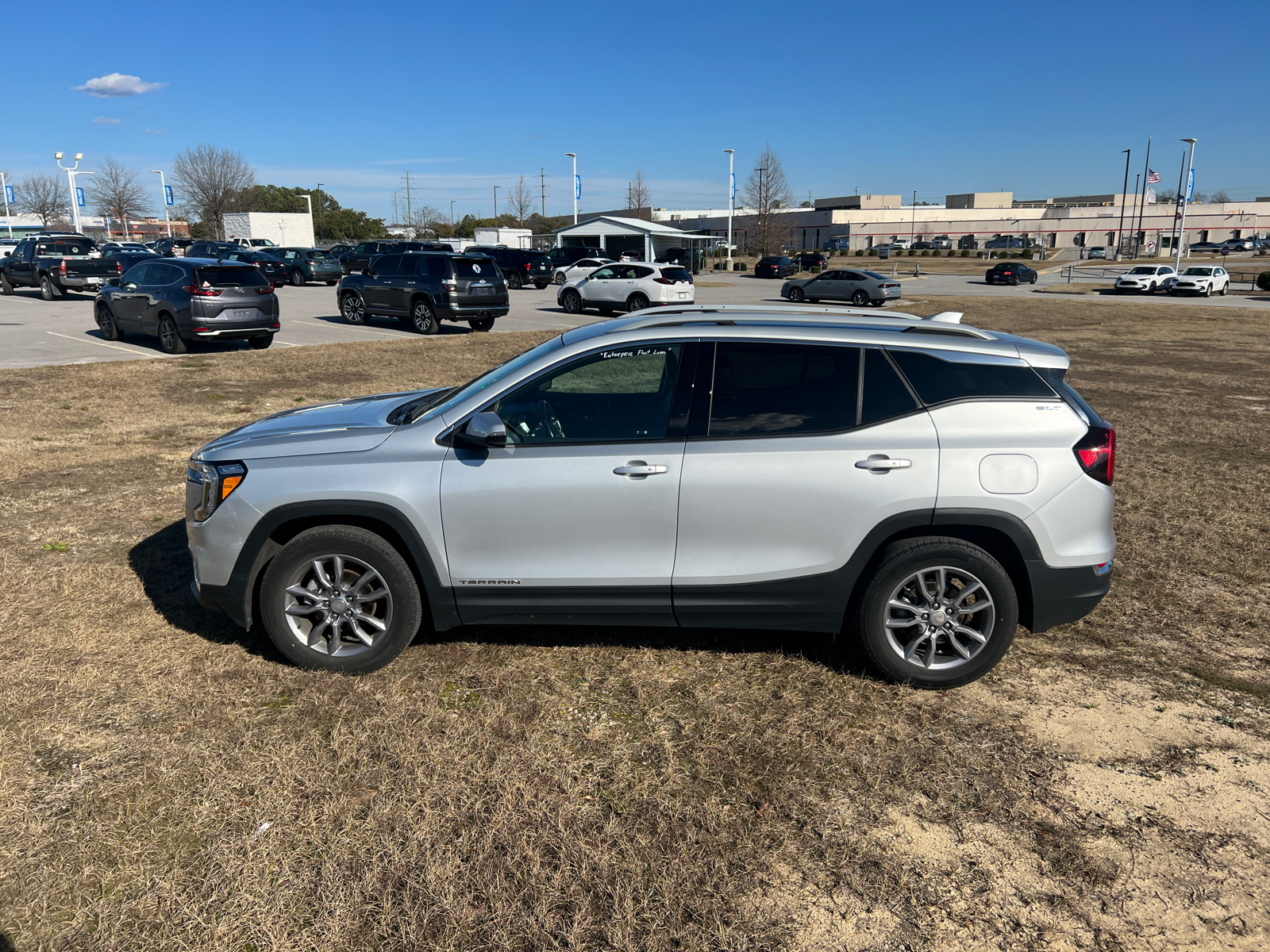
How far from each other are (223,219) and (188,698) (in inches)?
2914

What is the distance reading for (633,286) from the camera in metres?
26.7

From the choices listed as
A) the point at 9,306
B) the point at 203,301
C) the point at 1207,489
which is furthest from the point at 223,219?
the point at 1207,489

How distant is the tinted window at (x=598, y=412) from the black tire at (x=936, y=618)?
126 centimetres

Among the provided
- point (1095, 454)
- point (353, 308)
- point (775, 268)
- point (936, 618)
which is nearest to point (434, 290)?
point (353, 308)

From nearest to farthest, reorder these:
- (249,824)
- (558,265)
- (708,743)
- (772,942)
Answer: (772,942), (249,824), (708,743), (558,265)

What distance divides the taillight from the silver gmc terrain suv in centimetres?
1

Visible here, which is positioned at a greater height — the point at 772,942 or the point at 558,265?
the point at 558,265

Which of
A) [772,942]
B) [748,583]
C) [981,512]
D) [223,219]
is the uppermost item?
[223,219]

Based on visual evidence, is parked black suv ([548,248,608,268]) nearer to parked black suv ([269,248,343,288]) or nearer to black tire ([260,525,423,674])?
parked black suv ([269,248,343,288])

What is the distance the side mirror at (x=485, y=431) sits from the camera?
3957 millimetres

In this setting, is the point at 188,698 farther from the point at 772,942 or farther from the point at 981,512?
the point at 981,512

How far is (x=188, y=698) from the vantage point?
412cm

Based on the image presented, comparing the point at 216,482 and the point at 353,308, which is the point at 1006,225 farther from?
the point at 216,482

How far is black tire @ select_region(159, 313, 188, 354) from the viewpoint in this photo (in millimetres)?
16062
